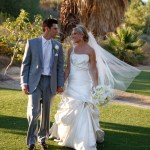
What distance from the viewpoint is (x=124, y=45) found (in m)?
27.4

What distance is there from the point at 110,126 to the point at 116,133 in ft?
2.10

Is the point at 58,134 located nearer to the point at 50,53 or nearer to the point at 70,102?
the point at 70,102

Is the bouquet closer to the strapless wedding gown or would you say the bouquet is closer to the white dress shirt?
the strapless wedding gown

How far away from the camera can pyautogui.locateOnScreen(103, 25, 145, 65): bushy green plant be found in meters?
27.2

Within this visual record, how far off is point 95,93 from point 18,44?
10.4 m

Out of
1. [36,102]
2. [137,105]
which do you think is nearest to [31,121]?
[36,102]

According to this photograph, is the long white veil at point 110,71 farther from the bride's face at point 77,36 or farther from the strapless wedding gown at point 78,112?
the bride's face at point 77,36

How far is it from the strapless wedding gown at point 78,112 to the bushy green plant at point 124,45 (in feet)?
67.3

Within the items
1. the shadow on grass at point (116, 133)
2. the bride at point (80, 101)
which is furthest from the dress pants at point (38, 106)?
the shadow on grass at point (116, 133)

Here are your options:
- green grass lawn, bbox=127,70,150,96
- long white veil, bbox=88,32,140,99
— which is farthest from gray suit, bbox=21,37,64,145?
green grass lawn, bbox=127,70,150,96

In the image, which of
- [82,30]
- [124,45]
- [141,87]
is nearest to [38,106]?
[82,30]

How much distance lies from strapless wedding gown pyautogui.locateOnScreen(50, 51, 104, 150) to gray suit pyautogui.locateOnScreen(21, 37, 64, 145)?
41cm

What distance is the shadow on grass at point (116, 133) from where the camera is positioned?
7121 millimetres

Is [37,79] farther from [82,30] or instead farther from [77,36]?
[82,30]
